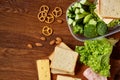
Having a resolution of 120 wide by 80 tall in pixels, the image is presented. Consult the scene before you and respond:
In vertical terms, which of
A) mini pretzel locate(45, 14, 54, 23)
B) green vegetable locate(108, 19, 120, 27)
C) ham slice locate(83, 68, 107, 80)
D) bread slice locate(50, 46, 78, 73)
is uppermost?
mini pretzel locate(45, 14, 54, 23)

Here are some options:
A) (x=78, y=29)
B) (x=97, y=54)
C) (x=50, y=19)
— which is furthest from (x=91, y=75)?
(x=50, y=19)

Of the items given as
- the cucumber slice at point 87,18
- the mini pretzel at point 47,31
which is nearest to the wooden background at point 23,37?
the mini pretzel at point 47,31

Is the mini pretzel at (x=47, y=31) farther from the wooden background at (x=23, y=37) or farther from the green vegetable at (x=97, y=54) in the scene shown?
the green vegetable at (x=97, y=54)

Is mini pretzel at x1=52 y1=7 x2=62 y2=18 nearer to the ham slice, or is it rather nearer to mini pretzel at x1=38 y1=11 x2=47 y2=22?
Answer: mini pretzel at x1=38 y1=11 x2=47 y2=22

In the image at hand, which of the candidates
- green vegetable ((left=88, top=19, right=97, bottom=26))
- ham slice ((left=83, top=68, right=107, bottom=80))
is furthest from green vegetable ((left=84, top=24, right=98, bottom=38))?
ham slice ((left=83, top=68, right=107, bottom=80))

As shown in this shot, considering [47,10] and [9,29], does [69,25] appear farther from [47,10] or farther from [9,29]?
[9,29]

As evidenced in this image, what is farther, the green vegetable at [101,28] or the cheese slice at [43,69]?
the cheese slice at [43,69]

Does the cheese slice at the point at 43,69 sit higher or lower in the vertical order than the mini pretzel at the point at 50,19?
lower
